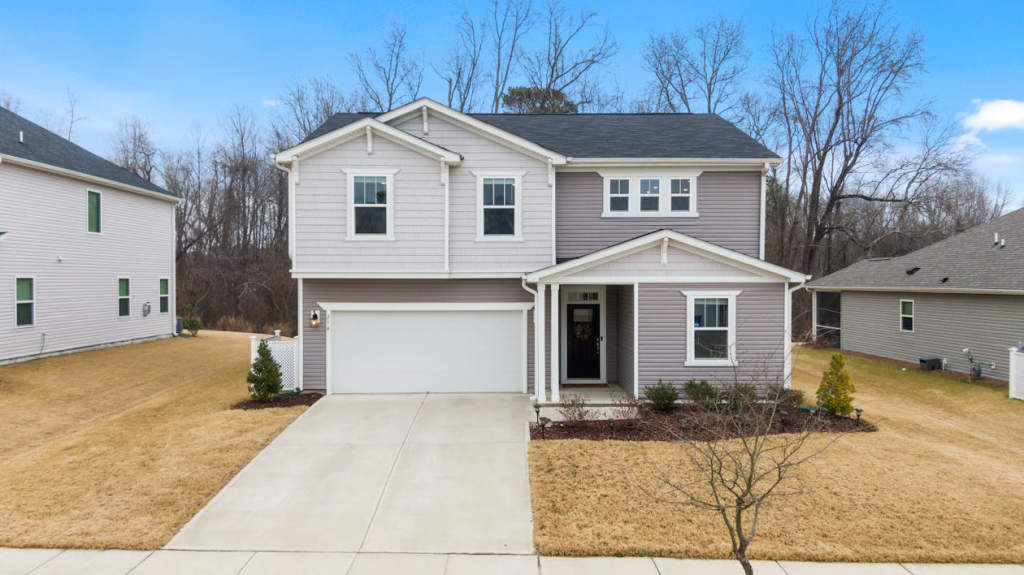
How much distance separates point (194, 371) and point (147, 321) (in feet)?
20.7

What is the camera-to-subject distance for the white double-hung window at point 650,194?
42.0ft

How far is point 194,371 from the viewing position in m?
16.0

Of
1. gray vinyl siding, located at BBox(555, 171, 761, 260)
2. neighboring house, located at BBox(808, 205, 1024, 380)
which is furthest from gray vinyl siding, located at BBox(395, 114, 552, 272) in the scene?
neighboring house, located at BBox(808, 205, 1024, 380)

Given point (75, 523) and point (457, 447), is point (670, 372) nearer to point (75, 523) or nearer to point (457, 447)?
point (457, 447)

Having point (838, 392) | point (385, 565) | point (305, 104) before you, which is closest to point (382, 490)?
point (385, 565)

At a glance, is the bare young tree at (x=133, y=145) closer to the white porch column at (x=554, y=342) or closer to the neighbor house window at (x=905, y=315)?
the white porch column at (x=554, y=342)

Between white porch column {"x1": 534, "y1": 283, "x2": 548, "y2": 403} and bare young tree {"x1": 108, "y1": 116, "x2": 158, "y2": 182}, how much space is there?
32.2m

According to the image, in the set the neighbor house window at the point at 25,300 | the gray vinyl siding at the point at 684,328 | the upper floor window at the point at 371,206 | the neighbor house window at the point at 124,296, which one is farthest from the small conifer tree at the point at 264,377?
the neighbor house window at the point at 124,296

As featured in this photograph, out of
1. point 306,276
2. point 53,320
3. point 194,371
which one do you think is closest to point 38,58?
point 53,320

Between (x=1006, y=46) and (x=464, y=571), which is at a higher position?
(x=1006, y=46)

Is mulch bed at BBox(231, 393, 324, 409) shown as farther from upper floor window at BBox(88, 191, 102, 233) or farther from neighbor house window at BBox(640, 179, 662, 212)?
upper floor window at BBox(88, 191, 102, 233)

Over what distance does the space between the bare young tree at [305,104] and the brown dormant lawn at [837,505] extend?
86.5 feet

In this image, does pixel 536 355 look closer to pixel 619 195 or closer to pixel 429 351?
pixel 429 351

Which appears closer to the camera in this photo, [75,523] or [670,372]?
[75,523]
